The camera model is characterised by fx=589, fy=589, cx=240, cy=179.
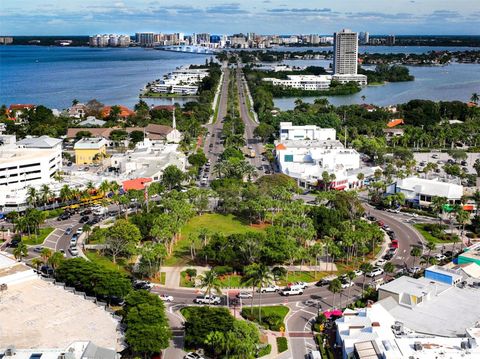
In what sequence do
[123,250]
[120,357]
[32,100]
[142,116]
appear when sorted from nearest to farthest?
[120,357] < [123,250] < [142,116] < [32,100]

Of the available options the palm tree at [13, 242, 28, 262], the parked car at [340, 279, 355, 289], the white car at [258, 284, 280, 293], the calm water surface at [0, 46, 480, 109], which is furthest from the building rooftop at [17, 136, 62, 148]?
the calm water surface at [0, 46, 480, 109]

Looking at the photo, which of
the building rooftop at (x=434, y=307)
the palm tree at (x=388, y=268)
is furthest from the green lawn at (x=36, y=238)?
the building rooftop at (x=434, y=307)

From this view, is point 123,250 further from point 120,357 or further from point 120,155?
point 120,155

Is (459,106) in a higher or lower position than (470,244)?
higher

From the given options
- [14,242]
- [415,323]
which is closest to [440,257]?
[415,323]

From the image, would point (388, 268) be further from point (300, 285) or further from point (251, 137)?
point (251, 137)

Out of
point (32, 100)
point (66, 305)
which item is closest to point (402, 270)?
point (66, 305)
